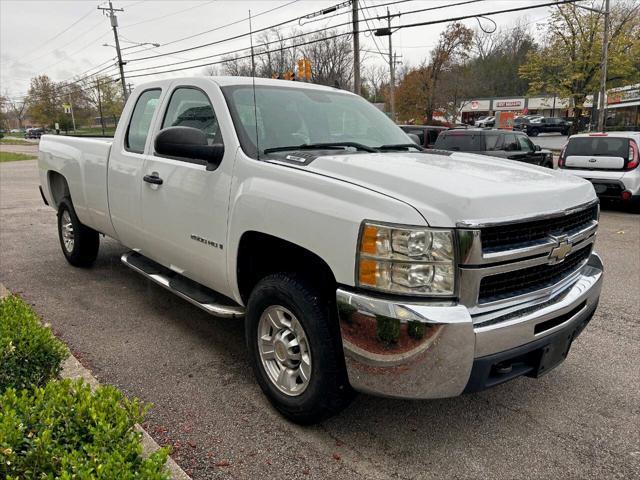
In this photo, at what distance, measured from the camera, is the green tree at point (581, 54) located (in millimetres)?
29406

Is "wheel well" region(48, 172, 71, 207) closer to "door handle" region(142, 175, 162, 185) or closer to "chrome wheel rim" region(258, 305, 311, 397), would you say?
"door handle" region(142, 175, 162, 185)

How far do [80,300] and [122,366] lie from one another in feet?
5.51

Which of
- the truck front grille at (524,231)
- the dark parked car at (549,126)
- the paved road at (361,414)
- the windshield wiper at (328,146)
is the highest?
the windshield wiper at (328,146)

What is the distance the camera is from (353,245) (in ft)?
7.75

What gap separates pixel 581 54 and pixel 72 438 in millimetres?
34553

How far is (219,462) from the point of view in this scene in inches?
101

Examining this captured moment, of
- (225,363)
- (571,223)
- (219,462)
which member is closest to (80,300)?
(225,363)

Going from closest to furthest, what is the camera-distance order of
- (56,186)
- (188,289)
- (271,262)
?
(271,262) → (188,289) → (56,186)

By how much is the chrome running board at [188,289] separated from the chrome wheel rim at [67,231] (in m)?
1.72

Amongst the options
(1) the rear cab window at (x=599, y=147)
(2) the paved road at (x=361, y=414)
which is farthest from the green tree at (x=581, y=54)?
(2) the paved road at (x=361, y=414)

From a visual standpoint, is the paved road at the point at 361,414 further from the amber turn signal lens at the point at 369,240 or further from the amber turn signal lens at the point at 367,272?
the amber turn signal lens at the point at 369,240

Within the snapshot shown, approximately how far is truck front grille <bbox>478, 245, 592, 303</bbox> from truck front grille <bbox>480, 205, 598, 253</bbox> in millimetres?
145

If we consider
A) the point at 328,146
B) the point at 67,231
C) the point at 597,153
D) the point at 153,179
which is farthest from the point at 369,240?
Result: the point at 597,153

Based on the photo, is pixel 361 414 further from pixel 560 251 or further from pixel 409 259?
pixel 560 251
